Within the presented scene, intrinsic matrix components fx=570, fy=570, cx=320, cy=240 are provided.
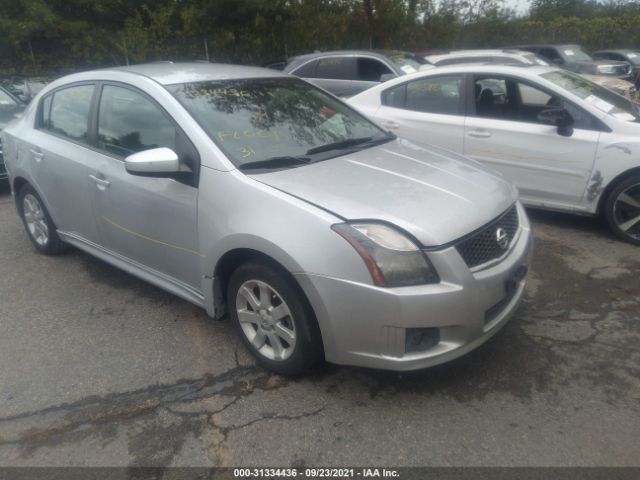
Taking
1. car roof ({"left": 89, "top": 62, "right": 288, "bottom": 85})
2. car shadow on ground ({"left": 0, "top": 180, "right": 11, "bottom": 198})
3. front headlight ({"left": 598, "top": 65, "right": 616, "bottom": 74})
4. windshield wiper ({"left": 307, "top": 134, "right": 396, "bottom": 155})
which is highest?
car roof ({"left": 89, "top": 62, "right": 288, "bottom": 85})

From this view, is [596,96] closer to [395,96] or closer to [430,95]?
[430,95]

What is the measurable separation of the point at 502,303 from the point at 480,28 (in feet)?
74.6

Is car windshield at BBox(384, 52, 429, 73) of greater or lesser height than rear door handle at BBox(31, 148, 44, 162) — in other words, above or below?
above

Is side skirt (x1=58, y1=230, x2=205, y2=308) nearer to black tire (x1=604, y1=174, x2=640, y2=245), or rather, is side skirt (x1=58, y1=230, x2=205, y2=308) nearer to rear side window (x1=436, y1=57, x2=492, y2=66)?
black tire (x1=604, y1=174, x2=640, y2=245)

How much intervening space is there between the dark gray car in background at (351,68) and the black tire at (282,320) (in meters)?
6.63

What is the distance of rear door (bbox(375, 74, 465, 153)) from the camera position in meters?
Result: 5.88

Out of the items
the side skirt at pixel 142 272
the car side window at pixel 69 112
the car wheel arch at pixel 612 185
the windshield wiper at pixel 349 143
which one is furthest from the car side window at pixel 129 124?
the car wheel arch at pixel 612 185

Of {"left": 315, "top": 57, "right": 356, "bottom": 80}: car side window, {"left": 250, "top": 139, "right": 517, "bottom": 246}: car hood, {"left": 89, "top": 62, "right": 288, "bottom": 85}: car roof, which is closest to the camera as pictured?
{"left": 250, "top": 139, "right": 517, "bottom": 246}: car hood

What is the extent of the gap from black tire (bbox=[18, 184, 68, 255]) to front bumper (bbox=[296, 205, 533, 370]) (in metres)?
3.04

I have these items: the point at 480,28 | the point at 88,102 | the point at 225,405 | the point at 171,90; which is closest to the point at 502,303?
the point at 225,405

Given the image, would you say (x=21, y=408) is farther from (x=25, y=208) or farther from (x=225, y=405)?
(x=25, y=208)

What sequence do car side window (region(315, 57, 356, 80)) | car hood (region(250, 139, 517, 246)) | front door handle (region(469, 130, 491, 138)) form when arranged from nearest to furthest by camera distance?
1. car hood (region(250, 139, 517, 246))
2. front door handle (region(469, 130, 491, 138))
3. car side window (region(315, 57, 356, 80))

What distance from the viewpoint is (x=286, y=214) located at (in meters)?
2.91

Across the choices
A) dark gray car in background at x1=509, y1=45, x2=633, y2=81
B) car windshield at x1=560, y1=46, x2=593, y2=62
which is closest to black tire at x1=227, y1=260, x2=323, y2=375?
dark gray car in background at x1=509, y1=45, x2=633, y2=81
